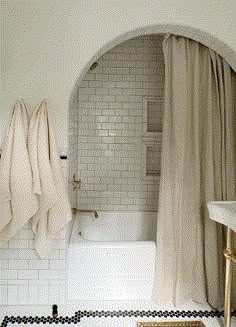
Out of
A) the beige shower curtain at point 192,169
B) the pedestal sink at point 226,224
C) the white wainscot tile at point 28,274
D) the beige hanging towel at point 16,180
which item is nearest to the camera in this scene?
the pedestal sink at point 226,224

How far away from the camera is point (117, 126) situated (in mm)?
3814

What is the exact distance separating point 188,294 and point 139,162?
1.51 metres

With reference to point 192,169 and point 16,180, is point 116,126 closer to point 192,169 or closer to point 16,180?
point 192,169

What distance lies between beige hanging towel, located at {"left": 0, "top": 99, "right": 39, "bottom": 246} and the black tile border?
1.90ft

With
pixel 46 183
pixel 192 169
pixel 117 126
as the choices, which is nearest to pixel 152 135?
pixel 117 126

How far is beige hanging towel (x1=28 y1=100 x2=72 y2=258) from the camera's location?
94.0 inches

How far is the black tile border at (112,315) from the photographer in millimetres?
2428

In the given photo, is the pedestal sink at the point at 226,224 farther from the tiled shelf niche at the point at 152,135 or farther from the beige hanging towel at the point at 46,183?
the tiled shelf niche at the point at 152,135

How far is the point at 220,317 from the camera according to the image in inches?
101

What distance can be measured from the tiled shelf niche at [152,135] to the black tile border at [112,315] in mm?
1553

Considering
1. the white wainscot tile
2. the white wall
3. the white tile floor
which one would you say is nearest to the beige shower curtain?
the white tile floor

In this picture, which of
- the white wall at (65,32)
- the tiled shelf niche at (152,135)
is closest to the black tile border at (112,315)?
the white wall at (65,32)

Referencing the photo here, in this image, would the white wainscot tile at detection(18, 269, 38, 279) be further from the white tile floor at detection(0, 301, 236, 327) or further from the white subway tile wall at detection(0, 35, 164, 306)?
the white subway tile wall at detection(0, 35, 164, 306)

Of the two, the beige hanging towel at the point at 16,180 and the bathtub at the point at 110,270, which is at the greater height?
the beige hanging towel at the point at 16,180
